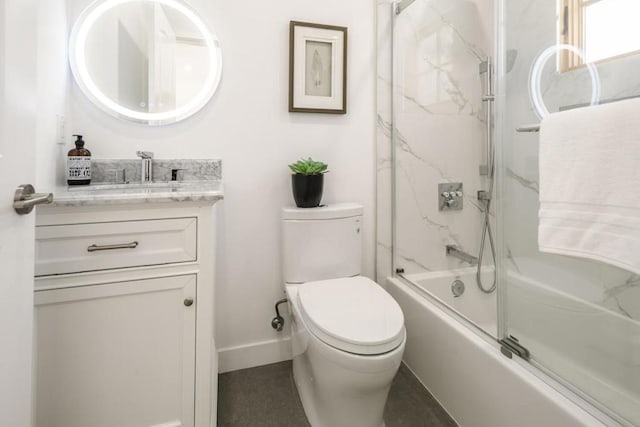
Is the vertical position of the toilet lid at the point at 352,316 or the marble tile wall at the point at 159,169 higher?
the marble tile wall at the point at 159,169

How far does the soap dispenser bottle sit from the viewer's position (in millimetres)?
1211

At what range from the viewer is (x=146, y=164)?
1346 mm

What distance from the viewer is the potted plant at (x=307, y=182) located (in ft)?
4.65

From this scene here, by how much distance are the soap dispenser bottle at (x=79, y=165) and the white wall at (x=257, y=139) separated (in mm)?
121

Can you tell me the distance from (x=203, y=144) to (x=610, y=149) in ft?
4.75

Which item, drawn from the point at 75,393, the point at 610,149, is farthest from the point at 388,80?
the point at 75,393

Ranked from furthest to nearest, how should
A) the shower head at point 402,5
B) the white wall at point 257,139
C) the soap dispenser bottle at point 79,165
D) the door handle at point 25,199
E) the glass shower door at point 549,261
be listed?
the shower head at point 402,5, the white wall at point 257,139, the soap dispenser bottle at point 79,165, the glass shower door at point 549,261, the door handle at point 25,199

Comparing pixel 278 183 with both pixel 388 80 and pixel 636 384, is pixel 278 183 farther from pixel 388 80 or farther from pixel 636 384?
pixel 636 384

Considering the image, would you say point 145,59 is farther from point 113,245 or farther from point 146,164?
point 113,245

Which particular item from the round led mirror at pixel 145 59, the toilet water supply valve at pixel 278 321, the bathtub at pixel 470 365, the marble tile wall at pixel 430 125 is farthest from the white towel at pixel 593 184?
the round led mirror at pixel 145 59

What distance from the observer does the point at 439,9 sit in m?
1.63

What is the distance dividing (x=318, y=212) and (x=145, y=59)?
1.05m

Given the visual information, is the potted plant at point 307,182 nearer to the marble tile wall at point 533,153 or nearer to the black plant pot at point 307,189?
the black plant pot at point 307,189

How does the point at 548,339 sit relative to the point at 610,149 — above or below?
below
